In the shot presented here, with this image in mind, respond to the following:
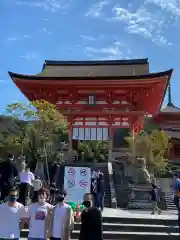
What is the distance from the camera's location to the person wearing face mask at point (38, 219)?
5.58m

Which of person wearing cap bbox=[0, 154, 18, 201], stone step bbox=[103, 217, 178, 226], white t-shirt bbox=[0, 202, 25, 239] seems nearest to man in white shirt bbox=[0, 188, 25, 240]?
white t-shirt bbox=[0, 202, 25, 239]

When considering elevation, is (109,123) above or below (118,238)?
above

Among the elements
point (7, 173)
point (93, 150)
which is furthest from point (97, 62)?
point (7, 173)

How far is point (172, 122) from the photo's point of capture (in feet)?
117

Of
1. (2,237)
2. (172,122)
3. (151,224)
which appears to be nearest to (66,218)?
(2,237)

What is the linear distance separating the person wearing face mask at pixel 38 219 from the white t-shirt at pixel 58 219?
153mm

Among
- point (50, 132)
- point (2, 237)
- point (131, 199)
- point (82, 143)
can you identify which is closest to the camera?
point (2, 237)

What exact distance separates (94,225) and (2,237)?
59.5 inches

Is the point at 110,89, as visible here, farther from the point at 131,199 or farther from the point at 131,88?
the point at 131,199

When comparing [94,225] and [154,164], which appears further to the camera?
[154,164]

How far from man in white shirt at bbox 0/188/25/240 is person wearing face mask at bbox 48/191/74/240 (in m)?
0.59

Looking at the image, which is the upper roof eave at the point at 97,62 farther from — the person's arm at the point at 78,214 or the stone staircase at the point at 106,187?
the person's arm at the point at 78,214

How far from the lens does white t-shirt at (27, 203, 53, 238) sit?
5.58m

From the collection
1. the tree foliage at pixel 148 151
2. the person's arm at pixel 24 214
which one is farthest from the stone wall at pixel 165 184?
the person's arm at pixel 24 214
